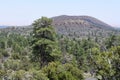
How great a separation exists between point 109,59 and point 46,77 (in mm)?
8394

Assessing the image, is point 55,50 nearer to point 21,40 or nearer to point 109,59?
point 109,59

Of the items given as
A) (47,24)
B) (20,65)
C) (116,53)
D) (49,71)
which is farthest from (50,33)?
(20,65)

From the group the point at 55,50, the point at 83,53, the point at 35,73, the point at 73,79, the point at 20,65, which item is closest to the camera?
the point at 35,73

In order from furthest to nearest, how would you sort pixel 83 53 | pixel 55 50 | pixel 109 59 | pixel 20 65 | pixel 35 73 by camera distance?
pixel 83 53, pixel 20 65, pixel 55 50, pixel 35 73, pixel 109 59

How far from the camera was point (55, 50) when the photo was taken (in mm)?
38469

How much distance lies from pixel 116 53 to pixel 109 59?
76 cm

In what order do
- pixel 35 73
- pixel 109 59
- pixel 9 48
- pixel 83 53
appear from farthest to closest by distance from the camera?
pixel 9 48
pixel 83 53
pixel 35 73
pixel 109 59

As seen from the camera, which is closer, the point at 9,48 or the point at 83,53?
the point at 83,53

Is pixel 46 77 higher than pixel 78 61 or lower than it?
higher

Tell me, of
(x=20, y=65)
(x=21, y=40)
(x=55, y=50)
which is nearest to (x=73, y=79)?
(x=55, y=50)

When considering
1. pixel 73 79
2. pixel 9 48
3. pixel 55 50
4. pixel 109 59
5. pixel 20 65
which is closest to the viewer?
pixel 109 59

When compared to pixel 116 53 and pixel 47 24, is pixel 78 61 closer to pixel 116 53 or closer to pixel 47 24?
pixel 47 24

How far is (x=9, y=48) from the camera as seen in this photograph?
13262 cm

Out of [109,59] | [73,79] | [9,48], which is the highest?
[109,59]
